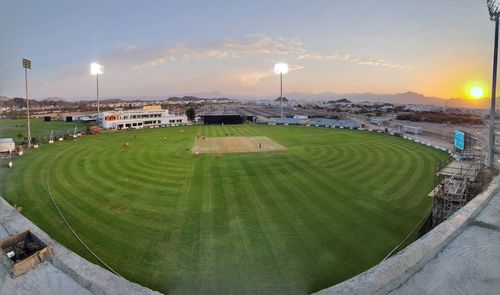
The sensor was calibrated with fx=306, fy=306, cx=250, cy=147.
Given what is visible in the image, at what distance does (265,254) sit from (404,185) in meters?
15.9

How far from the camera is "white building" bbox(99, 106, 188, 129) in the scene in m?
71.1

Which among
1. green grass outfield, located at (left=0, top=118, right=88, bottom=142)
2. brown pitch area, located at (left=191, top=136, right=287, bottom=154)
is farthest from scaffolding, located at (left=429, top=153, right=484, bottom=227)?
green grass outfield, located at (left=0, top=118, right=88, bottom=142)

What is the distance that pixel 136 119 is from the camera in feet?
249

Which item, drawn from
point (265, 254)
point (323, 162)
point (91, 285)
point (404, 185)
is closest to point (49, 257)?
point (91, 285)

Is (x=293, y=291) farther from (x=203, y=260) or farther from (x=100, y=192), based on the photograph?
(x=100, y=192)

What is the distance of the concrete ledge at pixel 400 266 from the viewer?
7.39 meters

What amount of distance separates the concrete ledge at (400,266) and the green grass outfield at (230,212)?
155 inches

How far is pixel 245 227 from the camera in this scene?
1655cm

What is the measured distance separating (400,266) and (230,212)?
11.9 m

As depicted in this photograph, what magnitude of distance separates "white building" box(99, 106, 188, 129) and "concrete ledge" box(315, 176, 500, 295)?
237ft

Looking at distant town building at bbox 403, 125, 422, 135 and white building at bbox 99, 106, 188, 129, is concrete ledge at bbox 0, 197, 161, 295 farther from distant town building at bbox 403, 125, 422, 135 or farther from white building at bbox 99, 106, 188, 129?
white building at bbox 99, 106, 188, 129

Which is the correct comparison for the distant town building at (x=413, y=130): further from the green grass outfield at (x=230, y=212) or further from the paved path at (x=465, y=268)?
the paved path at (x=465, y=268)

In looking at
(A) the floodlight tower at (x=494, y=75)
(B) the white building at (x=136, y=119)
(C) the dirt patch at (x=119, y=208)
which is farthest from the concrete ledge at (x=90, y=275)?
(B) the white building at (x=136, y=119)

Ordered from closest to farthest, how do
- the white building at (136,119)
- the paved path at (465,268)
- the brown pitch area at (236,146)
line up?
the paved path at (465,268)
the brown pitch area at (236,146)
the white building at (136,119)
